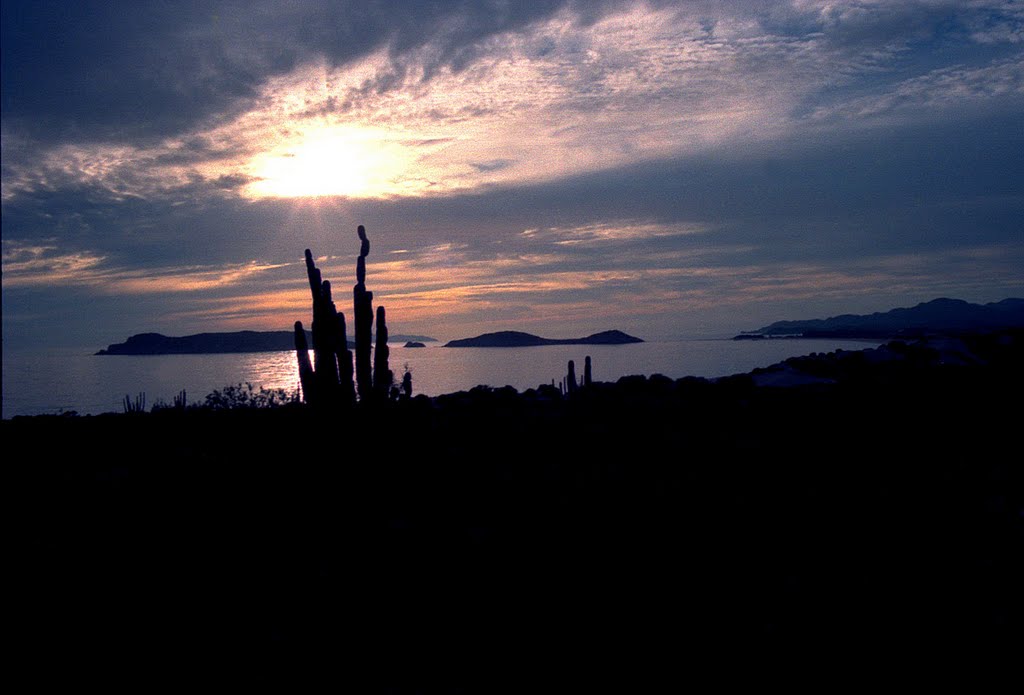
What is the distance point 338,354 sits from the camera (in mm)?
15102

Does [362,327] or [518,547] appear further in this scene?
[362,327]

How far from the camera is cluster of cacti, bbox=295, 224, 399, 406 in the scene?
47.3ft

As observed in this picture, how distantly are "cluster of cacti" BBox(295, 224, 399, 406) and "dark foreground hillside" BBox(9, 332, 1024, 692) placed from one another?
125 cm

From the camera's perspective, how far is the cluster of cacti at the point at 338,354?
14.4 meters

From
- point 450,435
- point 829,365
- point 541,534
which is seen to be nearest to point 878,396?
point 829,365

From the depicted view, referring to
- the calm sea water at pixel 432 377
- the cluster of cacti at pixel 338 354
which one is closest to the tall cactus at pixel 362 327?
the cluster of cacti at pixel 338 354

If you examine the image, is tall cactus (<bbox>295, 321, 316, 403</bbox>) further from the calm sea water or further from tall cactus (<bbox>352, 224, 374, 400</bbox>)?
the calm sea water

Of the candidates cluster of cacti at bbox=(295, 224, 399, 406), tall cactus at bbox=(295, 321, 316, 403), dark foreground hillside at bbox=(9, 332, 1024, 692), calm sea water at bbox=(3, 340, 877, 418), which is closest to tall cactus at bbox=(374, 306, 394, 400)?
cluster of cacti at bbox=(295, 224, 399, 406)

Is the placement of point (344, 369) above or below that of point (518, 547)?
above

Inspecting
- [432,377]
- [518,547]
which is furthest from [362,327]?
[432,377]

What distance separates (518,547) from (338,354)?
29.2 ft

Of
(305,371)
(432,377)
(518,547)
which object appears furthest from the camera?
(432,377)

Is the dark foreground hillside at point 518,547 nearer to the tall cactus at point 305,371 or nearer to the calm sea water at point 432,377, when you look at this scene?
the tall cactus at point 305,371

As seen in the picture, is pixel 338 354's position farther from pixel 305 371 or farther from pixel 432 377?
pixel 432 377
